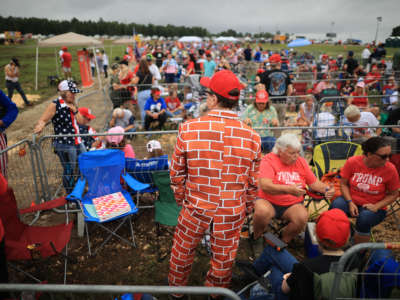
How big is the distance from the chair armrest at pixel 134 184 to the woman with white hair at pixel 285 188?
1672 mm

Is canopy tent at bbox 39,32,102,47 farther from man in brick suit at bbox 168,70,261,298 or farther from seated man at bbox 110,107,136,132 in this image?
man in brick suit at bbox 168,70,261,298

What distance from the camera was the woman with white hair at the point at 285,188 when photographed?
3.32 m

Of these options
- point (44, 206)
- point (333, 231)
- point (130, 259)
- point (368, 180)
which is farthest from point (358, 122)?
point (44, 206)

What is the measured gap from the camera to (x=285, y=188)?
3.28m

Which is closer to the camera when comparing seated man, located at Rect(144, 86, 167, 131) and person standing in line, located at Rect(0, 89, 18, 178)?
person standing in line, located at Rect(0, 89, 18, 178)

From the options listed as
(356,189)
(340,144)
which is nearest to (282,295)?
(356,189)

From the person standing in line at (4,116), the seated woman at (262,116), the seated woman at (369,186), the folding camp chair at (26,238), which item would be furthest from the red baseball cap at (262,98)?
the person standing in line at (4,116)

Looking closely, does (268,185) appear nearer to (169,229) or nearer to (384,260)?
(384,260)

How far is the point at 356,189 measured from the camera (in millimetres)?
3527

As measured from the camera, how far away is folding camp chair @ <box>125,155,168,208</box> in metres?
4.10

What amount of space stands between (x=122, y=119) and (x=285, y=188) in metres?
5.06

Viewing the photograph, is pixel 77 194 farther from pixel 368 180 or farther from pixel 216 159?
pixel 368 180

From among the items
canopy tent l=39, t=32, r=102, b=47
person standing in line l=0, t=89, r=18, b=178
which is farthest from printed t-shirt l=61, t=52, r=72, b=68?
person standing in line l=0, t=89, r=18, b=178

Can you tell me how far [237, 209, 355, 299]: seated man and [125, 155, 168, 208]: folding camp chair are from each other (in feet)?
6.83
